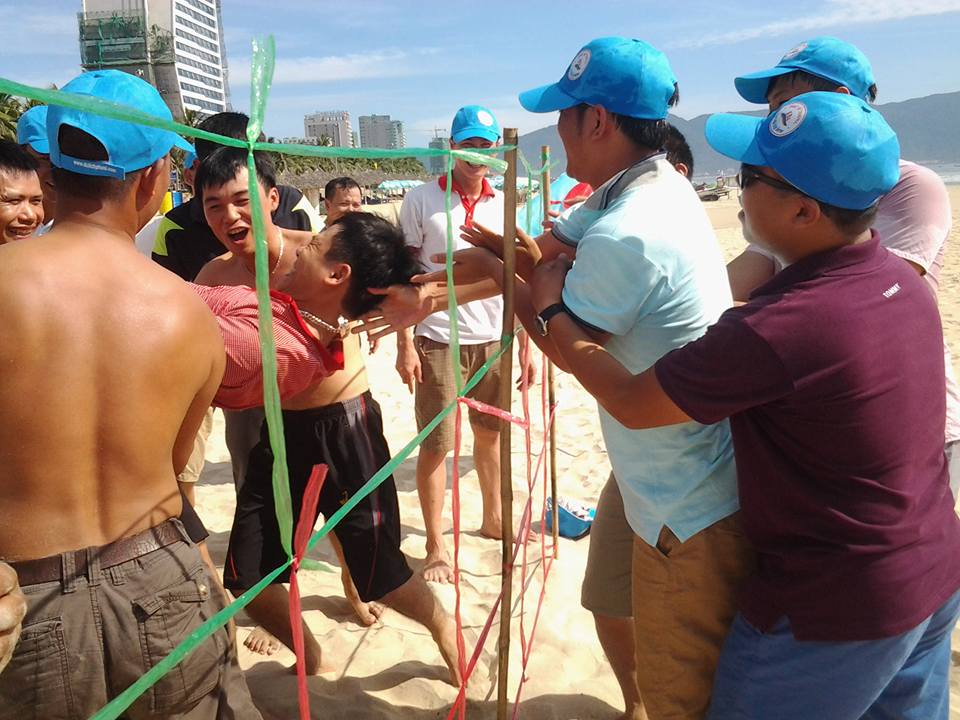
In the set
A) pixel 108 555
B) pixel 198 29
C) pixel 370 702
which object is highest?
pixel 198 29

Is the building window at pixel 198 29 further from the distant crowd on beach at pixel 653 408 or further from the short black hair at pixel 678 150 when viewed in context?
the distant crowd on beach at pixel 653 408

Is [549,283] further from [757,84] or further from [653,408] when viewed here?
[757,84]

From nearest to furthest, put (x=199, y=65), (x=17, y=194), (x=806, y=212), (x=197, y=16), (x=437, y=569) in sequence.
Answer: (x=806, y=212), (x=17, y=194), (x=437, y=569), (x=199, y=65), (x=197, y=16)

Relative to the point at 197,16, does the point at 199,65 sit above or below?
below

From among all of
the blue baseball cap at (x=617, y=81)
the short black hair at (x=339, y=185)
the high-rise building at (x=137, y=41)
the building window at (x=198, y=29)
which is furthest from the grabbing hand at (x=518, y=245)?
the building window at (x=198, y=29)

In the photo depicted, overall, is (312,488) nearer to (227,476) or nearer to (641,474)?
(641,474)

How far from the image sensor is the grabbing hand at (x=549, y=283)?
1729mm

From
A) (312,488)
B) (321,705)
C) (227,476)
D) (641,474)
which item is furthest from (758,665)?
(227,476)

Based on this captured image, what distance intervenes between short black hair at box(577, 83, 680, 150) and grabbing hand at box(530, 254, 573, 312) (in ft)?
1.16

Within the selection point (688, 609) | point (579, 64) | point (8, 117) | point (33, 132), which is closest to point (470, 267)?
point (579, 64)

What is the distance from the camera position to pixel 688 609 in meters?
1.68

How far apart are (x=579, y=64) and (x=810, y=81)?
989 mm

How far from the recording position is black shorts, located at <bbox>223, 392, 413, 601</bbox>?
251 centimetres

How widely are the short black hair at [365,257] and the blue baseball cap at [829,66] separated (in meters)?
1.30
